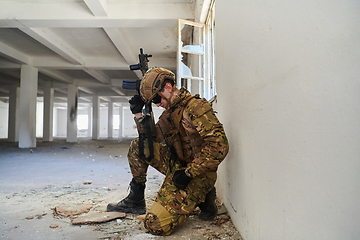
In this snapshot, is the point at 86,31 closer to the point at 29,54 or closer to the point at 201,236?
the point at 29,54

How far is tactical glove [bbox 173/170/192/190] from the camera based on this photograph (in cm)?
135

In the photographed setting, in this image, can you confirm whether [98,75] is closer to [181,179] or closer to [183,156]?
[183,156]

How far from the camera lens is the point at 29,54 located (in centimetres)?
675

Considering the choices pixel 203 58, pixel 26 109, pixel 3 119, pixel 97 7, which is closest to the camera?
pixel 203 58

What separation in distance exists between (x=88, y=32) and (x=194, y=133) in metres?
4.68

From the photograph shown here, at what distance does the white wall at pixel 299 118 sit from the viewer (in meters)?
0.49

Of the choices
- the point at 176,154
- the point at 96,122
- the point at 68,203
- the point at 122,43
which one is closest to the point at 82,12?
the point at 122,43

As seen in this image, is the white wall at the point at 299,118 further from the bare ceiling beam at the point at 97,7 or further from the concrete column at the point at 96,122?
the concrete column at the point at 96,122

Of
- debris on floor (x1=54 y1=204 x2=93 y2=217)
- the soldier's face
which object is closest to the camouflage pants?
the soldier's face

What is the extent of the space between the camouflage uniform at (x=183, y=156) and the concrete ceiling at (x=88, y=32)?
2.82 m

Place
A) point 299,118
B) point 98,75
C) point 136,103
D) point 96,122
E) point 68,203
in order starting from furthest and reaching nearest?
point 96,122 → point 98,75 → point 68,203 → point 136,103 → point 299,118

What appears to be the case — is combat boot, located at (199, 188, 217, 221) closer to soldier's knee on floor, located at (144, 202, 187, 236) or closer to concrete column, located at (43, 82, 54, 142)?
soldier's knee on floor, located at (144, 202, 187, 236)

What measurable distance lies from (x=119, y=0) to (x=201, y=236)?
4124 mm

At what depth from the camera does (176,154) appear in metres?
1.55
